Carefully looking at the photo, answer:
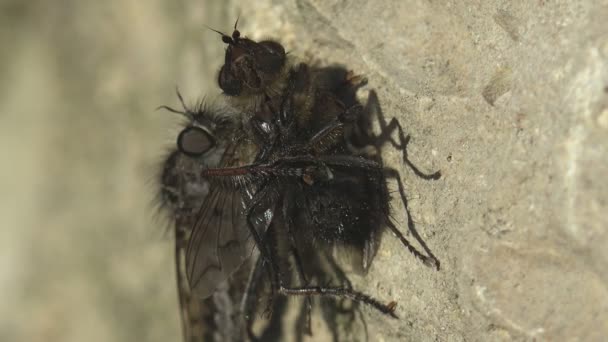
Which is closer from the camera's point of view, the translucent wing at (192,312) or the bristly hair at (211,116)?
the bristly hair at (211,116)

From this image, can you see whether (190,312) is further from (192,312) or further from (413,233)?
(413,233)

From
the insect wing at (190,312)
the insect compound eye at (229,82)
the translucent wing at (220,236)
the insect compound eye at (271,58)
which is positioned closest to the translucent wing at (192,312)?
the insect wing at (190,312)

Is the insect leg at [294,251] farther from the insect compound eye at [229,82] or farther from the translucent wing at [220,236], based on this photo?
the insect compound eye at [229,82]

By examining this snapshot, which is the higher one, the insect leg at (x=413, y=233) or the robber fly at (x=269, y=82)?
the robber fly at (x=269, y=82)

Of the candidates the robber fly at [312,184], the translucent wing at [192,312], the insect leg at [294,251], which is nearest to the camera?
the robber fly at [312,184]

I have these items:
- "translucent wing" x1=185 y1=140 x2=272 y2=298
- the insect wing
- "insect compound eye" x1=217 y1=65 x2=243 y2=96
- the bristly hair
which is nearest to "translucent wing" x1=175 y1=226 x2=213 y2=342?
the insect wing

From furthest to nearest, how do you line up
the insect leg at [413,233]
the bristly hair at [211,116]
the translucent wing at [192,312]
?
the translucent wing at [192,312] → the bristly hair at [211,116] → the insect leg at [413,233]

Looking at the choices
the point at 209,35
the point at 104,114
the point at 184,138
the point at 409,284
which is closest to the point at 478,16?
the point at 409,284

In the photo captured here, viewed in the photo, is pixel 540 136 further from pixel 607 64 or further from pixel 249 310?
pixel 249 310
